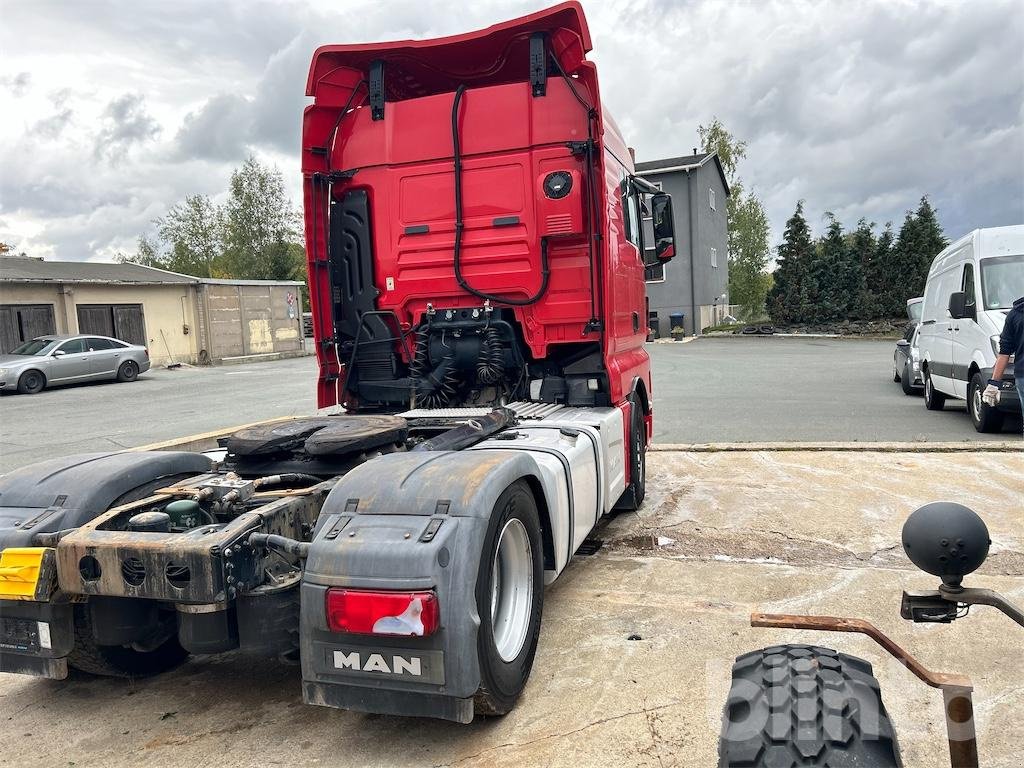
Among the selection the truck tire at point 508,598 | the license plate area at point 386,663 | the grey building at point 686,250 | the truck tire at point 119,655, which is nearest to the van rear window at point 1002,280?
the truck tire at point 508,598

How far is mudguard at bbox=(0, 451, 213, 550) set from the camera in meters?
3.19

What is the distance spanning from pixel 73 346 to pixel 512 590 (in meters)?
22.2

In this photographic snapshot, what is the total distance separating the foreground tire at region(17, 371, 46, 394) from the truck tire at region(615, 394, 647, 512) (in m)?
19.3

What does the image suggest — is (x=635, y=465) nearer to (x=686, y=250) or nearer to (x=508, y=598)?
(x=508, y=598)

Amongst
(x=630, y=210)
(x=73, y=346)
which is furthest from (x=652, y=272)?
(x=73, y=346)

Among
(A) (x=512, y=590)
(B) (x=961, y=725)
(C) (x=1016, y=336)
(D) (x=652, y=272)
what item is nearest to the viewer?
(B) (x=961, y=725)

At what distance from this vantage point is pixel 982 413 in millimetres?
9805

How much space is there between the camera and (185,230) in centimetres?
5659

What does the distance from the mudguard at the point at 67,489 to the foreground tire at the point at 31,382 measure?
19.5 m

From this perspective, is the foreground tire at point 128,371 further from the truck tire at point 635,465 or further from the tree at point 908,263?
the tree at point 908,263

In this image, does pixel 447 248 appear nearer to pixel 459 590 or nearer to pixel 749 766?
pixel 459 590

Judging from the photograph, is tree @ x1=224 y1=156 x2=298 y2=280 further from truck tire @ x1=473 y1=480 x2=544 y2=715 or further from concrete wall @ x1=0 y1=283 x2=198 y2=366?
truck tire @ x1=473 y1=480 x2=544 y2=715

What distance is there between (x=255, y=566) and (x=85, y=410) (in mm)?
14994

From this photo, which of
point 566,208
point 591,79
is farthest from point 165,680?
point 591,79
